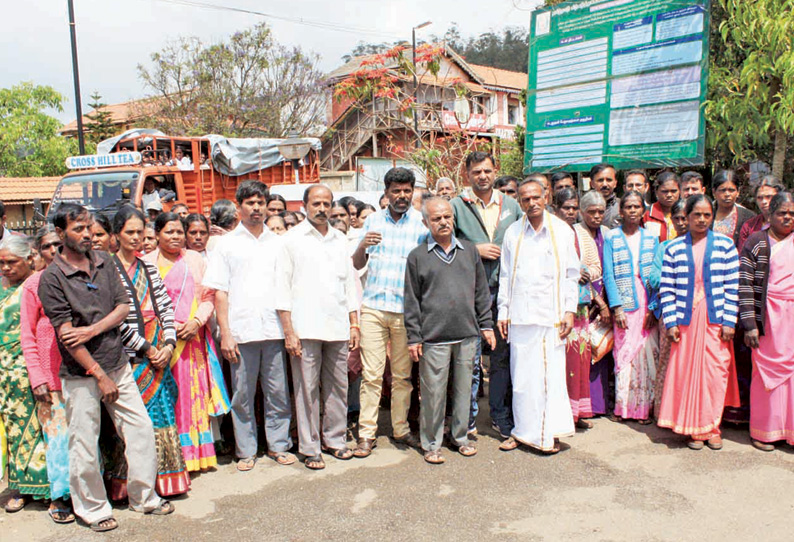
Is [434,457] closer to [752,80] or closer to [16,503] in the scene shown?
[16,503]

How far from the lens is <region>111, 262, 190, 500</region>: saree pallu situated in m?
3.75

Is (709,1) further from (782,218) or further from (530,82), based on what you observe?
(782,218)

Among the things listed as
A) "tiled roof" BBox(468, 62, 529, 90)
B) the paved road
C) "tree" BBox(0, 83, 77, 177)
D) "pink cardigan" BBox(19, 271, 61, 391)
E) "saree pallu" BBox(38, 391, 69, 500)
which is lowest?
the paved road

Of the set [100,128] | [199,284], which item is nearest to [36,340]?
[199,284]

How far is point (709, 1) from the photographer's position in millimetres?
6758

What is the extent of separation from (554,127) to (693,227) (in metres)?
4.25

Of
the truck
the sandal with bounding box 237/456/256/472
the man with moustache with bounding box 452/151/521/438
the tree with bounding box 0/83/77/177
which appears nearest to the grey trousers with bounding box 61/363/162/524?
the sandal with bounding box 237/456/256/472

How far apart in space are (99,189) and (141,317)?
25.5 feet

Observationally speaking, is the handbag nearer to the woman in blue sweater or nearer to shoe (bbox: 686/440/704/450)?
the woman in blue sweater

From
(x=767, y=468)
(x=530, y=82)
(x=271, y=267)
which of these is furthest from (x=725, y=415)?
(x=530, y=82)

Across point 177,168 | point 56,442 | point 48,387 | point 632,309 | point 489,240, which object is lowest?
point 56,442

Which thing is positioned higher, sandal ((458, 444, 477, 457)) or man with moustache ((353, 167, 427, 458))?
man with moustache ((353, 167, 427, 458))

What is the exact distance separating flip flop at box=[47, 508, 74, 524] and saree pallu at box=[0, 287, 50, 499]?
15 centimetres

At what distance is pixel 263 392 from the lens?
4.46 m
